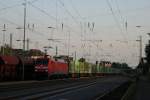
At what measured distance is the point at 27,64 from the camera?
63438 mm

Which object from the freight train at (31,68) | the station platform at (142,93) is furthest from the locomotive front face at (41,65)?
the station platform at (142,93)

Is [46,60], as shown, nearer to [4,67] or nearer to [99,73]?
[4,67]

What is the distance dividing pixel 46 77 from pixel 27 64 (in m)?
4.31

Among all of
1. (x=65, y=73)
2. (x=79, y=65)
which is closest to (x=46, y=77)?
(x=65, y=73)

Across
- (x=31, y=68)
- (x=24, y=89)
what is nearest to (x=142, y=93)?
(x=24, y=89)

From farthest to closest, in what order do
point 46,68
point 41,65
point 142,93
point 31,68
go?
1. point 31,68
2. point 41,65
3. point 46,68
4. point 142,93

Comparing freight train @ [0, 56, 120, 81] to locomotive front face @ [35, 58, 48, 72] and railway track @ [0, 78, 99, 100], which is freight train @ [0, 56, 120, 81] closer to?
locomotive front face @ [35, 58, 48, 72]

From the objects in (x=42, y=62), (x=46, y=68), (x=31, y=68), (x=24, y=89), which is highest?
(x=42, y=62)

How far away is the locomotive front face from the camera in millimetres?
59625

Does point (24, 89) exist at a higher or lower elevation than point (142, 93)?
higher

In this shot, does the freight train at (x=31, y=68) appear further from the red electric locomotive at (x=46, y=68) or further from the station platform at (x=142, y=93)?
the station platform at (x=142, y=93)

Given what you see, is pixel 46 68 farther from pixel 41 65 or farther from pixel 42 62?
pixel 42 62

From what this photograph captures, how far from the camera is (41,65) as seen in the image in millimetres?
60156

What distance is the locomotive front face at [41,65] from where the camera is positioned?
59625 mm
